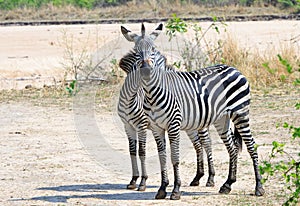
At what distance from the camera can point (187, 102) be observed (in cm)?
762

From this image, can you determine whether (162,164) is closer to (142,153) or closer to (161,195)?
(161,195)

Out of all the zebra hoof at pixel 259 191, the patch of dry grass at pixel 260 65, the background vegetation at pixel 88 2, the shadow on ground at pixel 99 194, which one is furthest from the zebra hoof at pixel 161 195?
the background vegetation at pixel 88 2

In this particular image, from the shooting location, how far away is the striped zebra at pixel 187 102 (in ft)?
24.0

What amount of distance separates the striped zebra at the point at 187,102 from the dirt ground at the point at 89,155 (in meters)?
0.40

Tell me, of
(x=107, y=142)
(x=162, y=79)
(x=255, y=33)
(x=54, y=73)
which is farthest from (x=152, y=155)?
(x=255, y=33)

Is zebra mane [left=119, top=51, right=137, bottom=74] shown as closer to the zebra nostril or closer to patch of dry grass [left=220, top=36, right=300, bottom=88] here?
the zebra nostril

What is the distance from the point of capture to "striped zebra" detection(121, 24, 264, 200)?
730 centimetres

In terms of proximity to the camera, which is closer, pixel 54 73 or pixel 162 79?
pixel 162 79

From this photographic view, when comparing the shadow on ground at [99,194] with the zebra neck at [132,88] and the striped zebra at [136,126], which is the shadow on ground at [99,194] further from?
the zebra neck at [132,88]

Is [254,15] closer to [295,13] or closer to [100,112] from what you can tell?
[295,13]

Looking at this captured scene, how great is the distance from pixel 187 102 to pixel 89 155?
2368mm

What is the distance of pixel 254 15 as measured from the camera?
30.0 m

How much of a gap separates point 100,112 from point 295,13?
1904 cm

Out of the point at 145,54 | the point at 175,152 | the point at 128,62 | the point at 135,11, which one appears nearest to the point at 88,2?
the point at 135,11
